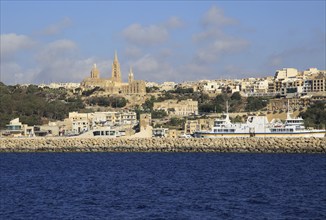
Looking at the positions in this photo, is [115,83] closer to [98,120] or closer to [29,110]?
[29,110]

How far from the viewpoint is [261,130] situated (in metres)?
61.1

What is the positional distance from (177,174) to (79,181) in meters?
5.14

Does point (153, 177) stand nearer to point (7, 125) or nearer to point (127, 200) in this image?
point (127, 200)

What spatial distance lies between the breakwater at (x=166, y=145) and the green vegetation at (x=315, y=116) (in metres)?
18.5

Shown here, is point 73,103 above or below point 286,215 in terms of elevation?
above

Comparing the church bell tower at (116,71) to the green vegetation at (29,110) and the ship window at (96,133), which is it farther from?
the ship window at (96,133)

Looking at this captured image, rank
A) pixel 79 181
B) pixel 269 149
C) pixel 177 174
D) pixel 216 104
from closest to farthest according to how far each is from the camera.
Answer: pixel 79 181, pixel 177 174, pixel 269 149, pixel 216 104

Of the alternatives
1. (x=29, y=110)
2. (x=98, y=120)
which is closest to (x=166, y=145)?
(x=98, y=120)

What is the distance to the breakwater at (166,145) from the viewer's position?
2108 inches

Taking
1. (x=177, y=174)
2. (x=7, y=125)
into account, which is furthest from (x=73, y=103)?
(x=177, y=174)

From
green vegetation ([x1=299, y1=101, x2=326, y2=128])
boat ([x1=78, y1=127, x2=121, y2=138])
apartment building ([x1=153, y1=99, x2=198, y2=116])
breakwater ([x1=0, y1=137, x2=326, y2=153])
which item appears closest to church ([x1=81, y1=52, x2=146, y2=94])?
apartment building ([x1=153, y1=99, x2=198, y2=116])

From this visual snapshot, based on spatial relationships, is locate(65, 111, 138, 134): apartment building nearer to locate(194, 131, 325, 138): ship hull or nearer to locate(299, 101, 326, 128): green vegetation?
locate(194, 131, 325, 138): ship hull

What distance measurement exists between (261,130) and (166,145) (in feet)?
27.0

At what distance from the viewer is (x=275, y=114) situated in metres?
86.2
